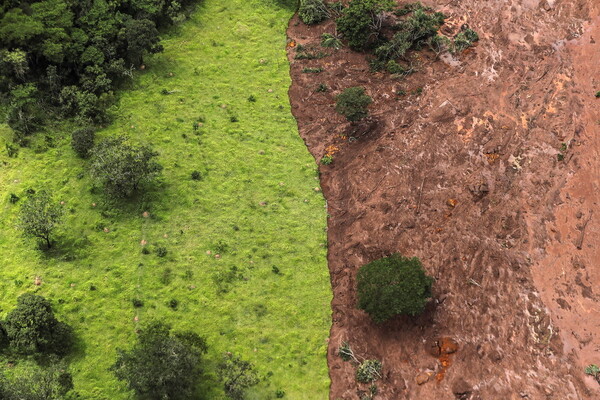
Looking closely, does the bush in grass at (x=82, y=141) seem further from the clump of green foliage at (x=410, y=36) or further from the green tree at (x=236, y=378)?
the clump of green foliage at (x=410, y=36)

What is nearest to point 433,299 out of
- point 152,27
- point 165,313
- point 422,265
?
point 422,265

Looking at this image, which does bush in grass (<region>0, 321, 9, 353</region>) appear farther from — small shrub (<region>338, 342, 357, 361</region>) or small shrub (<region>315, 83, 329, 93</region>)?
small shrub (<region>315, 83, 329, 93</region>)

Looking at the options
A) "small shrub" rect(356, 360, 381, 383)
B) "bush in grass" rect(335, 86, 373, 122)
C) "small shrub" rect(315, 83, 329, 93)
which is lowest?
"small shrub" rect(356, 360, 381, 383)

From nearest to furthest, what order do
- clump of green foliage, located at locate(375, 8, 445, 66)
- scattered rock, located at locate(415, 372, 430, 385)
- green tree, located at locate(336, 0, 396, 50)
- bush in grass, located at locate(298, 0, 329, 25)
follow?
scattered rock, located at locate(415, 372, 430, 385)
green tree, located at locate(336, 0, 396, 50)
clump of green foliage, located at locate(375, 8, 445, 66)
bush in grass, located at locate(298, 0, 329, 25)

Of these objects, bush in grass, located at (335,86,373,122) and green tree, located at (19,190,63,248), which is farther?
bush in grass, located at (335,86,373,122)

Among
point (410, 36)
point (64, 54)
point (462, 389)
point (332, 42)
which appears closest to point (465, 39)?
point (410, 36)

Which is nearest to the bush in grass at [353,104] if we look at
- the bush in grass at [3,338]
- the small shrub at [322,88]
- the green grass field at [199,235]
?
the green grass field at [199,235]

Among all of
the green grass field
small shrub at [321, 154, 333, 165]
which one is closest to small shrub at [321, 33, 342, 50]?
the green grass field

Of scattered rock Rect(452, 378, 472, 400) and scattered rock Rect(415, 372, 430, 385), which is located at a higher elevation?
scattered rock Rect(452, 378, 472, 400)
